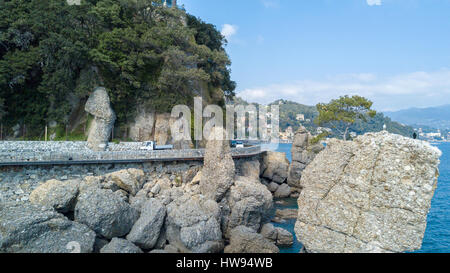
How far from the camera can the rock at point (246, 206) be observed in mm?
18594

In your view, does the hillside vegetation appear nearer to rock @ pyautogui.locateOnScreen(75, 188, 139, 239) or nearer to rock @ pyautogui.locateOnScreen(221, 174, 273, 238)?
rock @ pyautogui.locateOnScreen(221, 174, 273, 238)

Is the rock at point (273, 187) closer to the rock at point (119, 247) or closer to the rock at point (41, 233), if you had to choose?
the rock at point (119, 247)

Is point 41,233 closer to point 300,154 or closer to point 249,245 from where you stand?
point 249,245

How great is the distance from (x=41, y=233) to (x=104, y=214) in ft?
9.29

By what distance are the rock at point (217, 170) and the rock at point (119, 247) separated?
7.62m

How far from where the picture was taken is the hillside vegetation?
2653cm

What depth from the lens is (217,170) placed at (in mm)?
21062

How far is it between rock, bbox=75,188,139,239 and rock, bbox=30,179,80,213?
5.27ft

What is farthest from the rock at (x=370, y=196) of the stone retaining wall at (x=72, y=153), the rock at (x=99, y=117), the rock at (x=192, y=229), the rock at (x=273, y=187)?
the rock at (x=273, y=187)

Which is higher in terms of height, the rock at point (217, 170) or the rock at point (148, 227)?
the rock at point (217, 170)

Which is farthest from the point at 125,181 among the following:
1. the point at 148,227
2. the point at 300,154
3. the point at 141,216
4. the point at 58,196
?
the point at 300,154

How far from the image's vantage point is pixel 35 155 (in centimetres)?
2005

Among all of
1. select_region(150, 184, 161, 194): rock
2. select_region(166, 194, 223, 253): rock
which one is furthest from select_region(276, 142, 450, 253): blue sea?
select_region(150, 184, 161, 194): rock

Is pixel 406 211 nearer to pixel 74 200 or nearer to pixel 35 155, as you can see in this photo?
pixel 74 200
